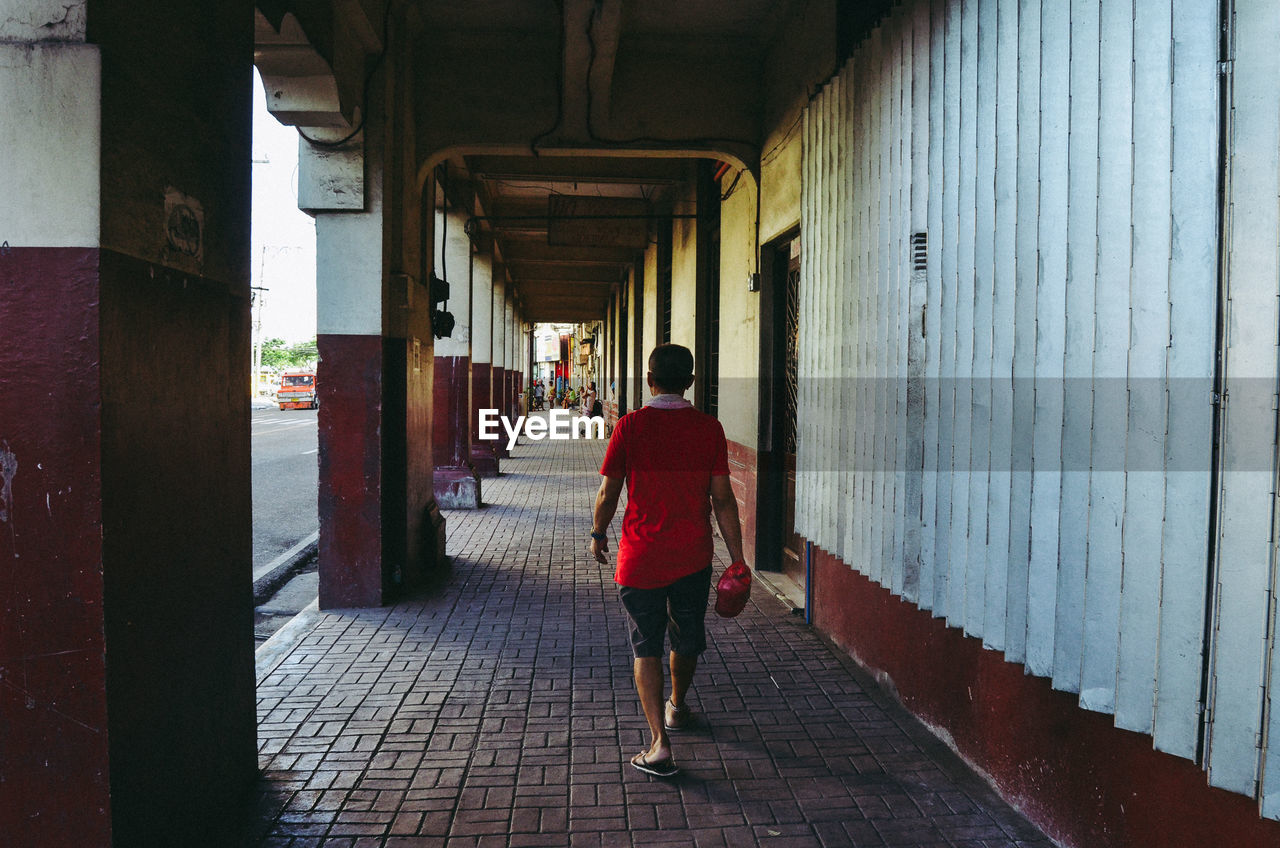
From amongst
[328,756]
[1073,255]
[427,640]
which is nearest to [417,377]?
[427,640]

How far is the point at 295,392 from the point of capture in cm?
4525

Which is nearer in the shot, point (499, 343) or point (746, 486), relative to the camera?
point (746, 486)

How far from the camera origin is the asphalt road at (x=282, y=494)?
975cm

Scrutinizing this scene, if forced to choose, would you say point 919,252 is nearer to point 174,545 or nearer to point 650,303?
point 174,545

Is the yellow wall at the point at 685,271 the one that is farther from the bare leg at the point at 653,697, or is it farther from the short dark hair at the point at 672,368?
the bare leg at the point at 653,697

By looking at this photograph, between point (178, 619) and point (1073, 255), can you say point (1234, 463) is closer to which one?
point (1073, 255)

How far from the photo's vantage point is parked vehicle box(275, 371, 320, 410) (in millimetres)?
45125

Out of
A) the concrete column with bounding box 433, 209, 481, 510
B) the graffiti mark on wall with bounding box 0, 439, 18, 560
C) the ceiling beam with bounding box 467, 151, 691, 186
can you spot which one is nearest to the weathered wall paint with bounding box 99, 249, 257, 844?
the graffiti mark on wall with bounding box 0, 439, 18, 560

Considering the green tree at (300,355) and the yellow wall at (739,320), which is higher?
the green tree at (300,355)

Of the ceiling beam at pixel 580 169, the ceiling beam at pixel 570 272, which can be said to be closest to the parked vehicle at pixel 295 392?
the ceiling beam at pixel 570 272

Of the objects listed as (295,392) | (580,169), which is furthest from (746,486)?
(295,392)

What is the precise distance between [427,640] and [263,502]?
25.2 ft

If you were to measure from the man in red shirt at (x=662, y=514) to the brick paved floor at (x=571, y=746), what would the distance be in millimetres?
381

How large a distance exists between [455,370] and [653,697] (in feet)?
31.8
